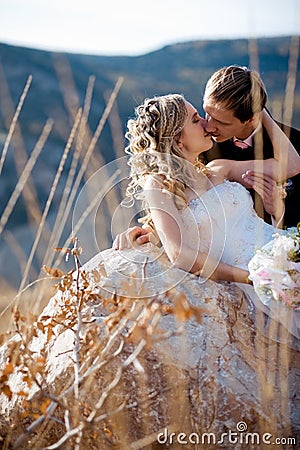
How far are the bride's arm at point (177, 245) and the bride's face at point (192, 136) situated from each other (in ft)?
1.06

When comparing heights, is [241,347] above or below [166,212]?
below

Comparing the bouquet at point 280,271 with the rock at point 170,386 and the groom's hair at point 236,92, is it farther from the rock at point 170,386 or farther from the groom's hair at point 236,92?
the groom's hair at point 236,92

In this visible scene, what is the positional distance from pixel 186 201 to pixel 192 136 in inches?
14.3

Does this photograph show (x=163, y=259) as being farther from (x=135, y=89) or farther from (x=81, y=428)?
(x=135, y=89)

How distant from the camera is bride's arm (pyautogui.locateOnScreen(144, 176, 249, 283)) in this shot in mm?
3088

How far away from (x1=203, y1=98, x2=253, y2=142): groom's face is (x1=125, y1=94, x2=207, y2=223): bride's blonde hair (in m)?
0.27

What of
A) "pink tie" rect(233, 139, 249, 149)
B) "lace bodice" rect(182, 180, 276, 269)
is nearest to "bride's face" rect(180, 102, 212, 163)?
"lace bodice" rect(182, 180, 276, 269)

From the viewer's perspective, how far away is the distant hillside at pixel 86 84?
13695 mm

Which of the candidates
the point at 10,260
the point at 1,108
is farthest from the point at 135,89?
the point at 10,260

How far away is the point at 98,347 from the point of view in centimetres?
207

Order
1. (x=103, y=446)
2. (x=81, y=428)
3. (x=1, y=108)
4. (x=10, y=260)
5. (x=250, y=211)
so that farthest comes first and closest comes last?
(x=1, y=108), (x=10, y=260), (x=250, y=211), (x=103, y=446), (x=81, y=428)

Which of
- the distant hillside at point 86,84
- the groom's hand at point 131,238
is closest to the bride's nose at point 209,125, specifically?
the groom's hand at point 131,238

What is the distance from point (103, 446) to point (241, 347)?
75 cm

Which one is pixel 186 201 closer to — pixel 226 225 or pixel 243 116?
pixel 226 225
